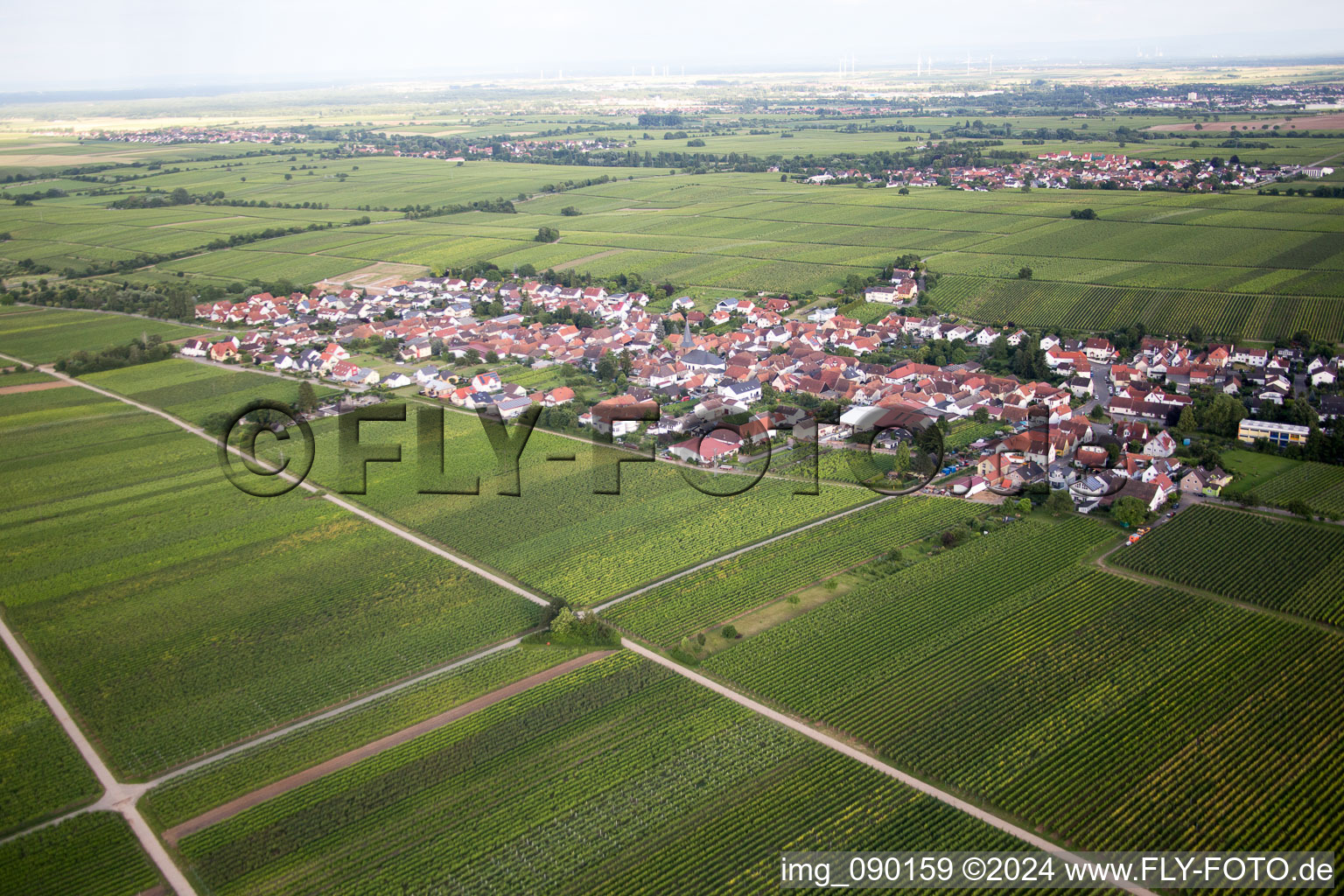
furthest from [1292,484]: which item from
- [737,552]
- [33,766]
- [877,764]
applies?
[33,766]

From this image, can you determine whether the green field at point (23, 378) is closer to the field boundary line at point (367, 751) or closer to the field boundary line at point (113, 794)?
the field boundary line at point (113, 794)

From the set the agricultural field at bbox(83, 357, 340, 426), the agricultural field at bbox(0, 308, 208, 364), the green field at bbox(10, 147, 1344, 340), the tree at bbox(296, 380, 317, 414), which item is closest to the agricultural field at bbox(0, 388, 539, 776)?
the tree at bbox(296, 380, 317, 414)

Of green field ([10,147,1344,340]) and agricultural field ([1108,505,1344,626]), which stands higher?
green field ([10,147,1344,340])

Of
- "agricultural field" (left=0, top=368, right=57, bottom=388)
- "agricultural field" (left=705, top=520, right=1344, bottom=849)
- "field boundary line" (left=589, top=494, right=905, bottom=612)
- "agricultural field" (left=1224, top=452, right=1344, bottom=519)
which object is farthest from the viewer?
"agricultural field" (left=0, top=368, right=57, bottom=388)

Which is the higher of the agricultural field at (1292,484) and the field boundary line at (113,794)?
the agricultural field at (1292,484)

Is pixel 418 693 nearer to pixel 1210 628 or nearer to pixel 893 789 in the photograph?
pixel 893 789

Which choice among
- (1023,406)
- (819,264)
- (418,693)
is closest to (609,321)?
(819,264)

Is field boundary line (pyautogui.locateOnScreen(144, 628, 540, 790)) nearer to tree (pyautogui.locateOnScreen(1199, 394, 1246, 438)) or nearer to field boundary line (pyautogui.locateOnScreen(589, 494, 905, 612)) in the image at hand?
field boundary line (pyautogui.locateOnScreen(589, 494, 905, 612))

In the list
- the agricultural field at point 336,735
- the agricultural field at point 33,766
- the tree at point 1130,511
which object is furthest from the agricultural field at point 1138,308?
the agricultural field at point 33,766

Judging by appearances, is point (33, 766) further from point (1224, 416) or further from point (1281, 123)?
point (1281, 123)
